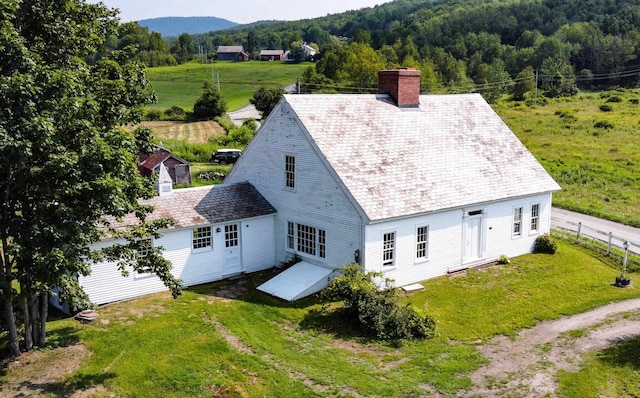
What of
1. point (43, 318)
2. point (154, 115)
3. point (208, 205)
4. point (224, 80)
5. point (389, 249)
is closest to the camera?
point (43, 318)

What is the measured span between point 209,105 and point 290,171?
6110 centimetres

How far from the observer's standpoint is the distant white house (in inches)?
858

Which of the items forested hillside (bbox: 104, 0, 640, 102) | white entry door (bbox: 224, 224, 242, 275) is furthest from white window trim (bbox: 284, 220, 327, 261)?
forested hillside (bbox: 104, 0, 640, 102)

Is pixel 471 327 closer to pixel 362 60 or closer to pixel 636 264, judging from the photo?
pixel 636 264

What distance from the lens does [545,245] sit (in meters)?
27.5

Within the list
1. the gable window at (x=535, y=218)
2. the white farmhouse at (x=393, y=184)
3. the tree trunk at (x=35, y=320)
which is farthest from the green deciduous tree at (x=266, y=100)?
the tree trunk at (x=35, y=320)

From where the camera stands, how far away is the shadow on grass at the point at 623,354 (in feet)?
55.3

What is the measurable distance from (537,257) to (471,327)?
9148mm

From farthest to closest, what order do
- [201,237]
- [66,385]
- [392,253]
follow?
[201,237]
[392,253]
[66,385]

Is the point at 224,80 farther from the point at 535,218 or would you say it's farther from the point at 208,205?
the point at 208,205

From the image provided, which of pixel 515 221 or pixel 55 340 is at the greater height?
pixel 515 221

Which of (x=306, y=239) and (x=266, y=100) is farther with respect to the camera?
(x=266, y=100)

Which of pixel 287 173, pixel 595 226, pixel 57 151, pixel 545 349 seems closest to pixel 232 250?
pixel 287 173

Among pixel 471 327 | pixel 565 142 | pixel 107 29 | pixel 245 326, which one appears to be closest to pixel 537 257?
pixel 471 327
